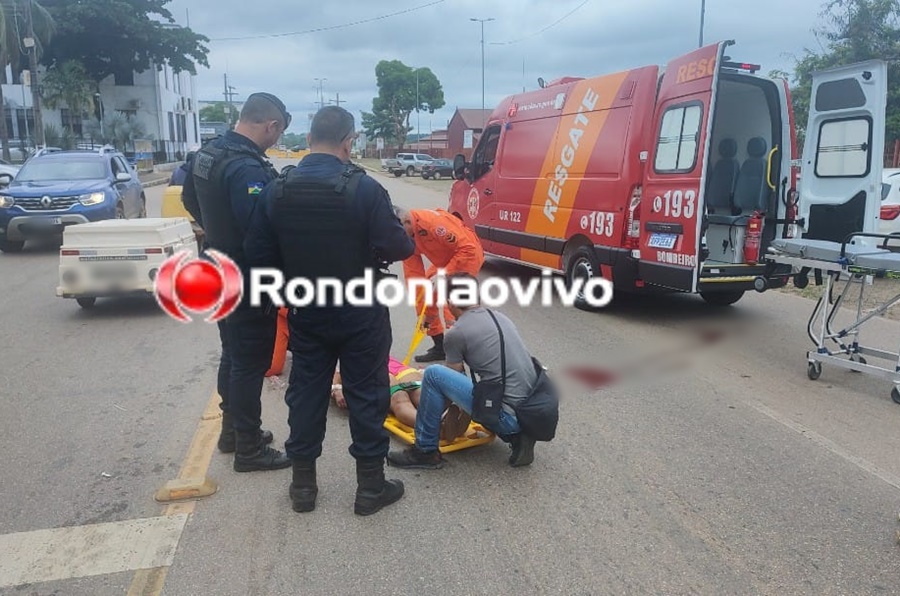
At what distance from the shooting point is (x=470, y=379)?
162 inches

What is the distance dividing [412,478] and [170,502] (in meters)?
1.26

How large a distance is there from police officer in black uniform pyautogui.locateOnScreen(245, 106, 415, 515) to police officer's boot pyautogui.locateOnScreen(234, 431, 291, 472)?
1.60ft

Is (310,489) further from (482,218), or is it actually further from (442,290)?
(482,218)

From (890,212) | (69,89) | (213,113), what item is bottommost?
(890,212)

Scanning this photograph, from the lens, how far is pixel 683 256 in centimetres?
701

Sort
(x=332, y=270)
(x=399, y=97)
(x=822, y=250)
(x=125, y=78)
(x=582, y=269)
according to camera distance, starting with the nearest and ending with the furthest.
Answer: (x=332, y=270) → (x=822, y=250) → (x=582, y=269) → (x=125, y=78) → (x=399, y=97)

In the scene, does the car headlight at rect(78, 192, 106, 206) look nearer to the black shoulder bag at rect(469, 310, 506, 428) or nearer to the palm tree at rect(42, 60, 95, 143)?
the black shoulder bag at rect(469, 310, 506, 428)

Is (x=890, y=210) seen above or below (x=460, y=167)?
below

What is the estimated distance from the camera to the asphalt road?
306 centimetres

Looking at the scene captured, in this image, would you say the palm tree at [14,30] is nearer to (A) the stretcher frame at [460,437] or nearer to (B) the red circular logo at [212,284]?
(B) the red circular logo at [212,284]

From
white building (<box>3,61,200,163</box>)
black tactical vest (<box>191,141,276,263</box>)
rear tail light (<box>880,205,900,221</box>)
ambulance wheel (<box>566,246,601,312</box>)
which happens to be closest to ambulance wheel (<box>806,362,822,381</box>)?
ambulance wheel (<box>566,246,601,312</box>)

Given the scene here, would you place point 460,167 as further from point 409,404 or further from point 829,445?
point 829,445

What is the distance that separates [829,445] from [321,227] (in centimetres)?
342

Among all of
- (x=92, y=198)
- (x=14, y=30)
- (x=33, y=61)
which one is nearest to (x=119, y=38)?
(x=14, y=30)
